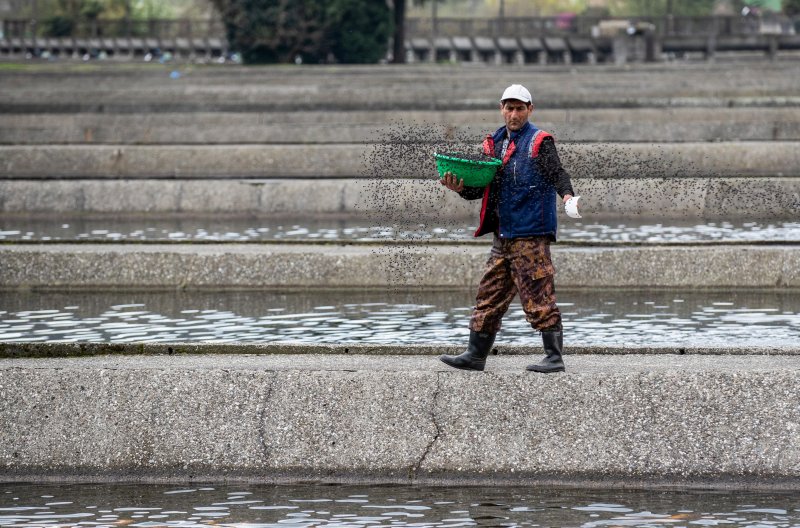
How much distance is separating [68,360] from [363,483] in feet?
6.75

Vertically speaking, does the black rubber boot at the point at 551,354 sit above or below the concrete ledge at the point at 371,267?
above

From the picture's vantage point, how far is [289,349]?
10094 mm

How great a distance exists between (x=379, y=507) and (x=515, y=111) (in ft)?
7.36

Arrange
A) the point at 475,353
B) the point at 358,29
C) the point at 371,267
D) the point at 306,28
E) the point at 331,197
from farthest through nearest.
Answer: the point at 358,29
the point at 306,28
the point at 331,197
the point at 371,267
the point at 475,353

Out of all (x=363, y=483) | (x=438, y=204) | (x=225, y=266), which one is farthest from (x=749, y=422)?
(x=438, y=204)

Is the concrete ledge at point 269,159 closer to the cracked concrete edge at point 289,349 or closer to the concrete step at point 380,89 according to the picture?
the concrete step at point 380,89

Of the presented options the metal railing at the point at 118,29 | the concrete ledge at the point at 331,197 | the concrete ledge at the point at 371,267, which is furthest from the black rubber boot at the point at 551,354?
the metal railing at the point at 118,29

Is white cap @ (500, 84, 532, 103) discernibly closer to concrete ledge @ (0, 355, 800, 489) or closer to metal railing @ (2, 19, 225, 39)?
concrete ledge @ (0, 355, 800, 489)

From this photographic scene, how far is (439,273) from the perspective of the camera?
52.4 feet

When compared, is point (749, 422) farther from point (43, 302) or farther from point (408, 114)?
point (408, 114)

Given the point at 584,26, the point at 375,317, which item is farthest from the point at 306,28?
the point at 375,317

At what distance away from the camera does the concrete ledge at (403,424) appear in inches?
346

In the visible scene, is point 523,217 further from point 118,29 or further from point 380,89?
point 118,29

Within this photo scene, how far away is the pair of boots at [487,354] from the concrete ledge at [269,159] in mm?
15998
